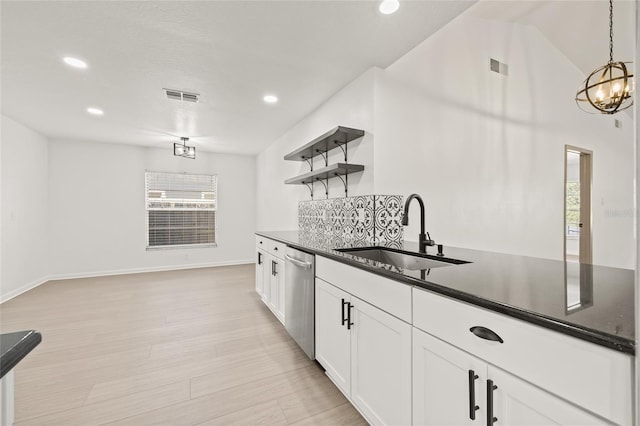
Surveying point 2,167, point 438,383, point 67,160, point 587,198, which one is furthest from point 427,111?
point 67,160

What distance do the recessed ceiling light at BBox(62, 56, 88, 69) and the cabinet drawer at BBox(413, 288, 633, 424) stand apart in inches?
133

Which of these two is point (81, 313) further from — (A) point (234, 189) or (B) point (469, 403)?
(B) point (469, 403)

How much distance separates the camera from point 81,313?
3.42 metres

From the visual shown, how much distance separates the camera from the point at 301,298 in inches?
90.4

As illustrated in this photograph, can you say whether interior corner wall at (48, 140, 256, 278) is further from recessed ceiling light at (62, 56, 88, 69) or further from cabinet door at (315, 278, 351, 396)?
cabinet door at (315, 278, 351, 396)

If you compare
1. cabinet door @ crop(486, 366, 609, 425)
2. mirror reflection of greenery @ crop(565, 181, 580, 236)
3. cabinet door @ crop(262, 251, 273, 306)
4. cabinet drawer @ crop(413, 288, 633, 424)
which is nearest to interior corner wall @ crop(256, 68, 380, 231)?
cabinet door @ crop(262, 251, 273, 306)

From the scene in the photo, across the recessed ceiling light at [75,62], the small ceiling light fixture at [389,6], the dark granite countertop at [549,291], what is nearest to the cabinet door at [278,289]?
the dark granite countertop at [549,291]

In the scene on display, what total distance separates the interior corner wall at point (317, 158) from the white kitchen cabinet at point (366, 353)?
1198 mm

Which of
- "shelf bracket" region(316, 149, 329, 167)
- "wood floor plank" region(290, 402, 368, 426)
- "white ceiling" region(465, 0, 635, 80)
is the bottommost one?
"wood floor plank" region(290, 402, 368, 426)

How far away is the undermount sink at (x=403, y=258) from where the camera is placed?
5.65 feet

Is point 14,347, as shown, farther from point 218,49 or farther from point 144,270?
point 144,270

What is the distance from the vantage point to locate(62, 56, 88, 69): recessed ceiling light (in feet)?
8.02

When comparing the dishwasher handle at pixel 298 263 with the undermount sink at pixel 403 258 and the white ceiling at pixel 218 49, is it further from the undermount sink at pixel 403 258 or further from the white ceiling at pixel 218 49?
the white ceiling at pixel 218 49

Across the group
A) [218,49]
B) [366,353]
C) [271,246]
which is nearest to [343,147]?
[271,246]
